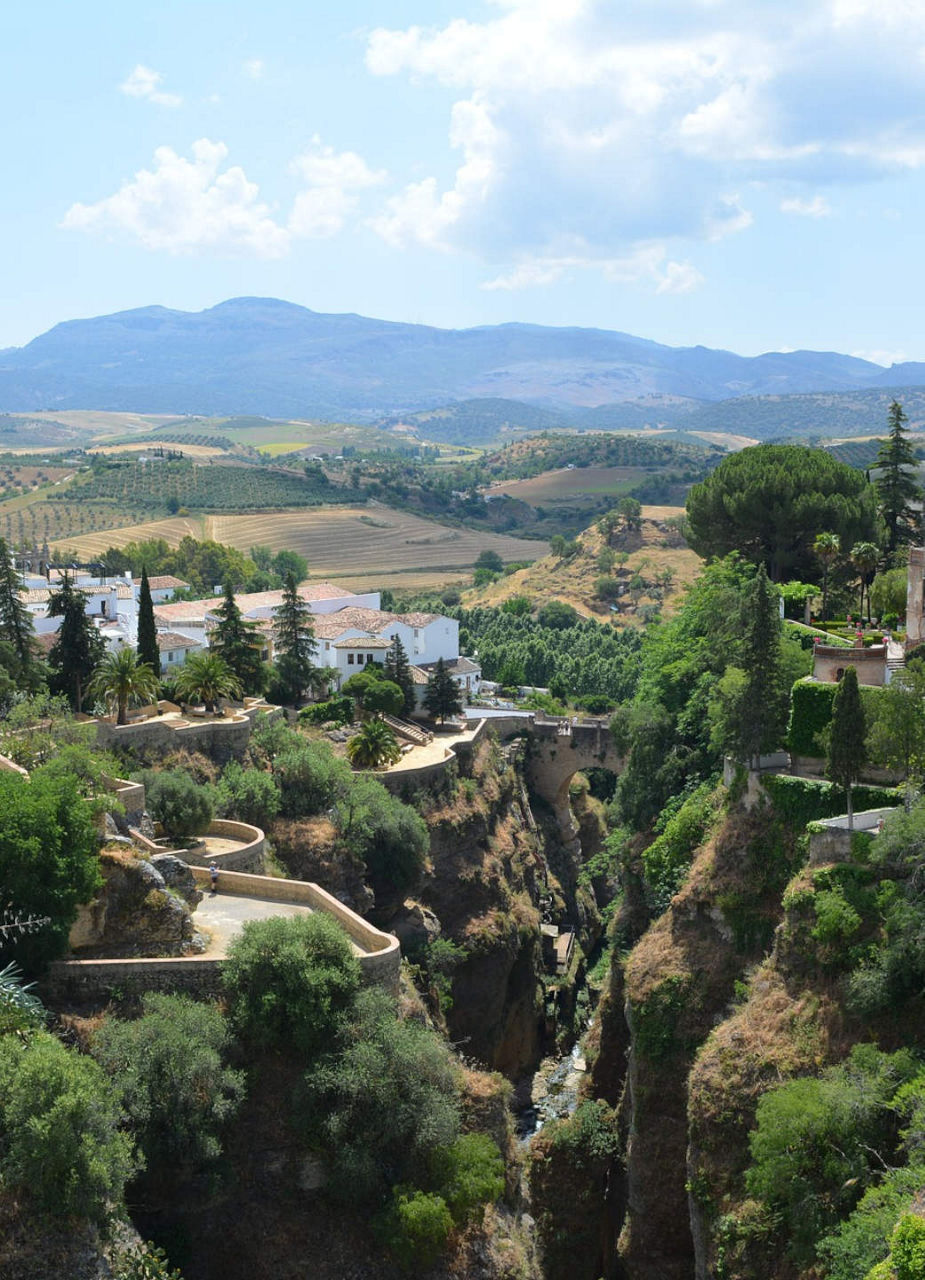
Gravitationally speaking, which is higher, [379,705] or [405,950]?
[379,705]

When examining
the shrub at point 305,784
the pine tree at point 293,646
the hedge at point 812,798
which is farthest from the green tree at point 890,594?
the pine tree at point 293,646

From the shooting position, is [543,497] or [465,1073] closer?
[465,1073]

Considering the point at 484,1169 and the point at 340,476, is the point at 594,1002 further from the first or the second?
the point at 340,476

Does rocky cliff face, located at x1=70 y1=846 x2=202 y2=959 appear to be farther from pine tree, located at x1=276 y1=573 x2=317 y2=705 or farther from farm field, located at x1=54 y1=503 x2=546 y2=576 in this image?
farm field, located at x1=54 y1=503 x2=546 y2=576

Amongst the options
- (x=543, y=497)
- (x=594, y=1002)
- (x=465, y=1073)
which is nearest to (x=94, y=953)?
(x=465, y=1073)

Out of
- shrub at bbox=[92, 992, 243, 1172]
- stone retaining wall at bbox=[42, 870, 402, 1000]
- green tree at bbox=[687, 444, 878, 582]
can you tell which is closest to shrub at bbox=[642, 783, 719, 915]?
stone retaining wall at bbox=[42, 870, 402, 1000]

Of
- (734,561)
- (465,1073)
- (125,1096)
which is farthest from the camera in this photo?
(734,561)
